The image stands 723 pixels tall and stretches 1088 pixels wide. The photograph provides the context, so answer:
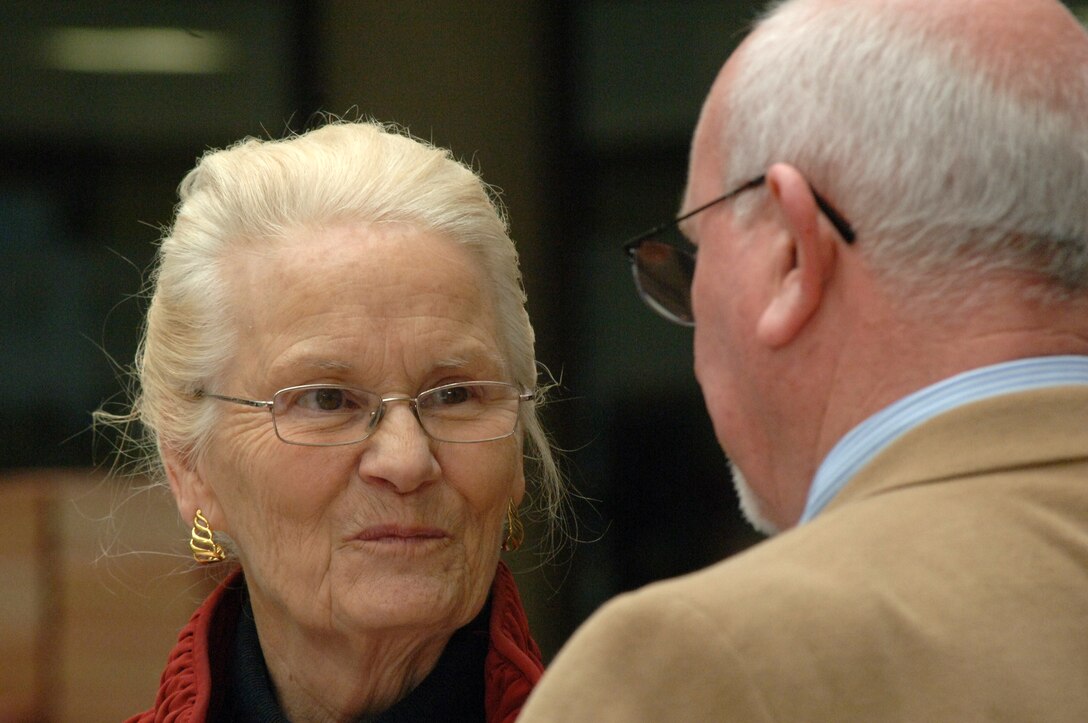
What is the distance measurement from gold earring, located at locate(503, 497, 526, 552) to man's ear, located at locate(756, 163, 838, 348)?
1147mm

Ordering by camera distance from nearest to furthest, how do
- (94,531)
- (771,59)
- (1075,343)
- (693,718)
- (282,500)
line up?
(693,718) < (1075,343) < (771,59) < (282,500) < (94,531)

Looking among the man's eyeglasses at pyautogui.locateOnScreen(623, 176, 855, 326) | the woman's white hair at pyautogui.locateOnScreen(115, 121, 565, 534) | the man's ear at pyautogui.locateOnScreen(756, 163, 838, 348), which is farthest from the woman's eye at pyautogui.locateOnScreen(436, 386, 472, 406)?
the man's ear at pyautogui.locateOnScreen(756, 163, 838, 348)

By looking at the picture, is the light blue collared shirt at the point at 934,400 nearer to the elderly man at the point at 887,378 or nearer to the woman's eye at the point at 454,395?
the elderly man at the point at 887,378

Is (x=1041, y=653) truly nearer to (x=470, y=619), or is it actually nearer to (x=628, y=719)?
(x=628, y=719)

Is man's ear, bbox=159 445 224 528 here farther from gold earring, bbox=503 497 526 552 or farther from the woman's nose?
gold earring, bbox=503 497 526 552

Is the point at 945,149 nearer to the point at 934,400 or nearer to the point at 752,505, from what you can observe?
the point at 934,400

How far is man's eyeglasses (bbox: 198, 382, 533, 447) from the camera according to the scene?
234cm

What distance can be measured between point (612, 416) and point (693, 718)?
146 inches

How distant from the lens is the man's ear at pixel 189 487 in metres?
2.48

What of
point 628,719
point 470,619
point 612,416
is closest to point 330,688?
point 470,619

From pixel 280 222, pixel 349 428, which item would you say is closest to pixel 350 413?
pixel 349 428

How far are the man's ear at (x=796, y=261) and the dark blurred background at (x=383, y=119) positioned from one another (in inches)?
130

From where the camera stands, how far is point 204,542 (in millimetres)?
2568

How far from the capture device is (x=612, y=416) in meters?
4.88
